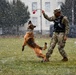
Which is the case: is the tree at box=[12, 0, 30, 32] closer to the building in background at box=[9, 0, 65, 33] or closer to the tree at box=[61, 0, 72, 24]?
the tree at box=[61, 0, 72, 24]

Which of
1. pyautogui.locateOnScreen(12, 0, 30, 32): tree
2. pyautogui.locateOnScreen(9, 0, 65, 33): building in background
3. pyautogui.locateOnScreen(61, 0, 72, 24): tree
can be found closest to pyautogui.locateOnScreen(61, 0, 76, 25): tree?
pyautogui.locateOnScreen(61, 0, 72, 24): tree

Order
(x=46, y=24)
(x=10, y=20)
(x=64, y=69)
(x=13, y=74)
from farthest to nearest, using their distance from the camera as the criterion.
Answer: (x=46, y=24), (x=10, y=20), (x=64, y=69), (x=13, y=74)

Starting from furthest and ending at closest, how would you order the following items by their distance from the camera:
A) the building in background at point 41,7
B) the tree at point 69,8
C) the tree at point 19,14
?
the building in background at point 41,7
the tree at point 19,14
the tree at point 69,8

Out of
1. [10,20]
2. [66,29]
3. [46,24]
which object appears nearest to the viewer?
[66,29]

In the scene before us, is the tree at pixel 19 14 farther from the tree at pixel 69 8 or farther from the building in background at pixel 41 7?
the building in background at pixel 41 7

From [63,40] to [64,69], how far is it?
7.29 feet

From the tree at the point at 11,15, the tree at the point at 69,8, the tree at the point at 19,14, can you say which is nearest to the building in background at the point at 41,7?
the tree at the point at 19,14

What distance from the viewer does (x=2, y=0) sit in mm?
61156

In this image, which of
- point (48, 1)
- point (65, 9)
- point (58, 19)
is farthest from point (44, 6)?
point (58, 19)

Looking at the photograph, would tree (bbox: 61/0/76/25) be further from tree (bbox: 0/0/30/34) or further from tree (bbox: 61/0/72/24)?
tree (bbox: 0/0/30/34)

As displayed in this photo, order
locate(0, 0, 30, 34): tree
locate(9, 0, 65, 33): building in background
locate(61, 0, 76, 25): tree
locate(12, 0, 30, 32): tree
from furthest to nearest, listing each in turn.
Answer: locate(9, 0, 65, 33): building in background, locate(12, 0, 30, 32): tree, locate(61, 0, 76, 25): tree, locate(0, 0, 30, 34): tree

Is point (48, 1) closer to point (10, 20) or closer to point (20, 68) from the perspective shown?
point (10, 20)

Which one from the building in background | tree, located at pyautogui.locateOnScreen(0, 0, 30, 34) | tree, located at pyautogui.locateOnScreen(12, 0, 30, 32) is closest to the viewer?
tree, located at pyautogui.locateOnScreen(0, 0, 30, 34)

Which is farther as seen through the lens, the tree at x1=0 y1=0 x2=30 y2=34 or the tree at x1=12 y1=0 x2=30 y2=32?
the tree at x1=12 y1=0 x2=30 y2=32
